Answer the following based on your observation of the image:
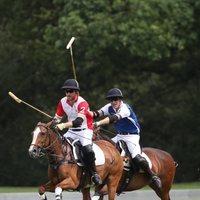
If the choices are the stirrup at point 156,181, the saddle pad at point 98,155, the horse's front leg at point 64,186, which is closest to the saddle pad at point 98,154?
the saddle pad at point 98,155

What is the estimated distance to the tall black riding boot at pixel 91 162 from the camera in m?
14.0

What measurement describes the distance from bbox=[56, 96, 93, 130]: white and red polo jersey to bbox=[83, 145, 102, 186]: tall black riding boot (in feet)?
1.64

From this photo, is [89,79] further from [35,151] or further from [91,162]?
[35,151]

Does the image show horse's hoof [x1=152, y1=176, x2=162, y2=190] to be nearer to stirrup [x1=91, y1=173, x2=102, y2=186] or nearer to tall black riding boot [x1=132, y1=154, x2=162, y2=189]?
tall black riding boot [x1=132, y1=154, x2=162, y2=189]

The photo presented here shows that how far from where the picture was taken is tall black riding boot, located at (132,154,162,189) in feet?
51.4

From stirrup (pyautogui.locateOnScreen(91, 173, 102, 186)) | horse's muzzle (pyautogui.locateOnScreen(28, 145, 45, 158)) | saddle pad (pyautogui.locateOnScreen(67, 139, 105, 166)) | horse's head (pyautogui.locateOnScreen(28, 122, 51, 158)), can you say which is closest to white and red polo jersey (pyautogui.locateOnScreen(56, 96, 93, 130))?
saddle pad (pyautogui.locateOnScreen(67, 139, 105, 166))

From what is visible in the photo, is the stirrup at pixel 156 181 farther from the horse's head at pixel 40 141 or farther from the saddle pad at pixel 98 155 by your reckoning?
the horse's head at pixel 40 141

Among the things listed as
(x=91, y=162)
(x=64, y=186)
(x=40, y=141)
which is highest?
(x=40, y=141)

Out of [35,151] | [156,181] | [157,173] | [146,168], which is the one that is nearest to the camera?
[35,151]

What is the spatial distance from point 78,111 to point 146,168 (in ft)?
Answer: 8.14

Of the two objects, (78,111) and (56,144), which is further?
(78,111)

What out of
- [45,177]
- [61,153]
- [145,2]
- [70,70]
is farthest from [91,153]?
[45,177]

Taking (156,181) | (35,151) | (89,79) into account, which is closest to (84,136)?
(35,151)

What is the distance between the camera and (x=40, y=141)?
13398mm
